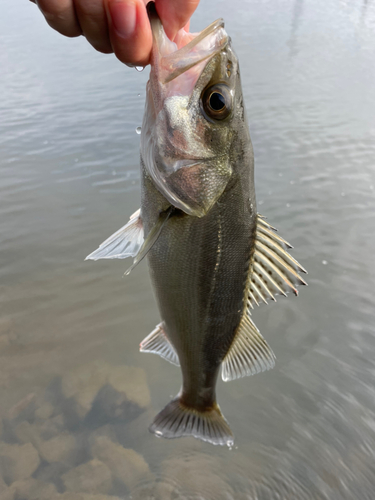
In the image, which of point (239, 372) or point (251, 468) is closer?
point (239, 372)

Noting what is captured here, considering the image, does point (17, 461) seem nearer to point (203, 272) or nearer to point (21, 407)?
point (21, 407)

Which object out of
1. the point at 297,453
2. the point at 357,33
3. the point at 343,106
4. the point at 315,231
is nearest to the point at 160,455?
the point at 297,453

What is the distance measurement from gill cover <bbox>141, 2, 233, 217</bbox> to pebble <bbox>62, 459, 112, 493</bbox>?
2284 millimetres

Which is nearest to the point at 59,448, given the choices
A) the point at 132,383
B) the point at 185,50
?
the point at 132,383

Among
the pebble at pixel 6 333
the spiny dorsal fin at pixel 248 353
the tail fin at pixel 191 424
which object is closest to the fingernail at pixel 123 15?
the spiny dorsal fin at pixel 248 353

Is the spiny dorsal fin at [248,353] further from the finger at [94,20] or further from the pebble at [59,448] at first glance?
the pebble at [59,448]

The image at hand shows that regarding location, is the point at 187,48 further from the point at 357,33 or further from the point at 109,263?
the point at 357,33

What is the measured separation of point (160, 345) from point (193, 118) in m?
1.29

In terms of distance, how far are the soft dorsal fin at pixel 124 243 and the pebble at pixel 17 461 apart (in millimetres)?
2023

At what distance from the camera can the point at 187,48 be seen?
1.23 meters

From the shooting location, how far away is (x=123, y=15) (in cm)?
97

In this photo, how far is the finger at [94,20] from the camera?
0.97 meters

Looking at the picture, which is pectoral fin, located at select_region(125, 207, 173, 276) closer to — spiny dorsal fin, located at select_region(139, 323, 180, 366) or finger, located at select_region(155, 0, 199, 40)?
finger, located at select_region(155, 0, 199, 40)

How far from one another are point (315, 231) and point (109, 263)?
2.58 m
